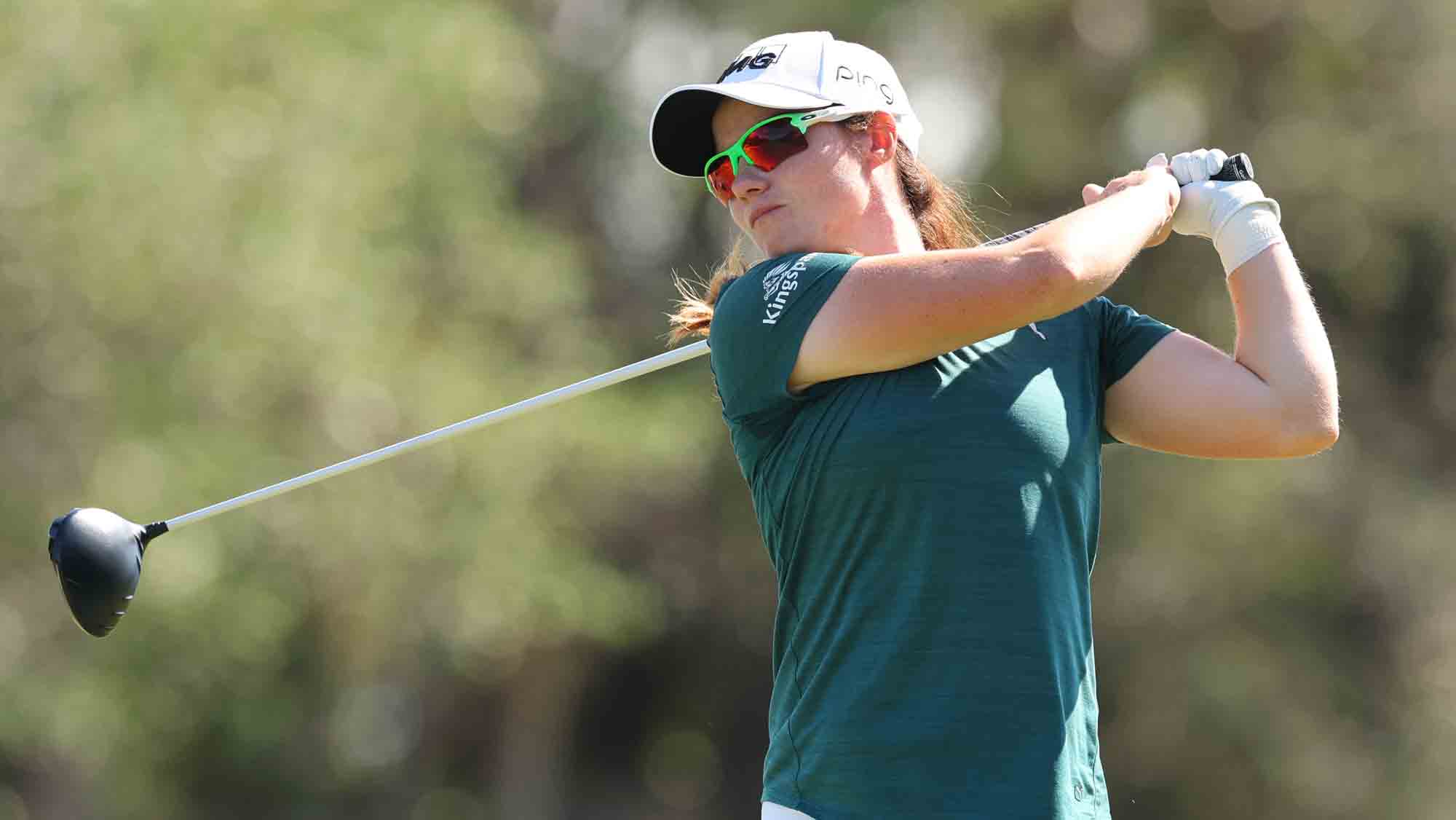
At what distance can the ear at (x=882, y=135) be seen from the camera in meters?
2.47

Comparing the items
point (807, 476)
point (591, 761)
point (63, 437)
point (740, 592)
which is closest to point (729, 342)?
point (807, 476)

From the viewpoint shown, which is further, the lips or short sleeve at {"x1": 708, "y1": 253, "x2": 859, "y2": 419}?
the lips

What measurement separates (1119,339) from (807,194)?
0.45m

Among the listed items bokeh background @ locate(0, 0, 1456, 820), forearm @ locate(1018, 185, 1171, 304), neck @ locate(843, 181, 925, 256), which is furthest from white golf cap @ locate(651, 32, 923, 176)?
bokeh background @ locate(0, 0, 1456, 820)

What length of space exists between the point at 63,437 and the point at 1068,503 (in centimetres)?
865

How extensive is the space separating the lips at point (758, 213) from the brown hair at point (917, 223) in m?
0.11

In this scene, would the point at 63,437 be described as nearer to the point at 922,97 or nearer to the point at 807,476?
the point at 922,97

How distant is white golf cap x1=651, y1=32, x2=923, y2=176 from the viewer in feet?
7.85

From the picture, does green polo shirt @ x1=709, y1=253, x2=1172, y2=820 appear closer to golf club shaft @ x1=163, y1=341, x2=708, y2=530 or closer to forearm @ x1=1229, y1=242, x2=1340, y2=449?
forearm @ x1=1229, y1=242, x2=1340, y2=449

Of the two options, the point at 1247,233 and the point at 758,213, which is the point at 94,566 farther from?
the point at 1247,233

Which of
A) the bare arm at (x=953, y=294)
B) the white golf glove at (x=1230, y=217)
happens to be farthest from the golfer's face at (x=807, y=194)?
the white golf glove at (x=1230, y=217)

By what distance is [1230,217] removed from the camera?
2391mm

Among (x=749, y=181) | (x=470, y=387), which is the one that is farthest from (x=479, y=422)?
(x=470, y=387)

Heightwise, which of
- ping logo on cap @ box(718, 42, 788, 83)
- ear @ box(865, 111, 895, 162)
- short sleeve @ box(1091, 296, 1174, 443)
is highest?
ping logo on cap @ box(718, 42, 788, 83)
